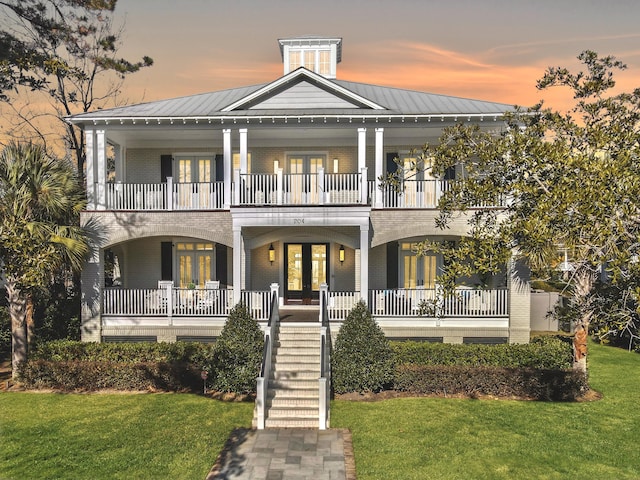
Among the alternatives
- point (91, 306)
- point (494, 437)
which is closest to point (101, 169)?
point (91, 306)

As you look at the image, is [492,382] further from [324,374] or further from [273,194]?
[273,194]

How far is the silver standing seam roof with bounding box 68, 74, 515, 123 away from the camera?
15922mm

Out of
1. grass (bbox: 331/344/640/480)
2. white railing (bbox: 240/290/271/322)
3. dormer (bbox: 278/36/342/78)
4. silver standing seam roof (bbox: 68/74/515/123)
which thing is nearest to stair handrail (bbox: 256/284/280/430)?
white railing (bbox: 240/290/271/322)

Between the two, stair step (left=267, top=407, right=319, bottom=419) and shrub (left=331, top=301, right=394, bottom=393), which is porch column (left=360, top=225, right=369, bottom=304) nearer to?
shrub (left=331, top=301, right=394, bottom=393)

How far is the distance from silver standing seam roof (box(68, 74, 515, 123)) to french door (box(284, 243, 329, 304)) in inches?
214

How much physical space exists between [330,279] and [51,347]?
974 centimetres

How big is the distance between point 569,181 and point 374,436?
650 cm

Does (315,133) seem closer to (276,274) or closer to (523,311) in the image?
(276,274)

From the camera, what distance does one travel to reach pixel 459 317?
15.7m

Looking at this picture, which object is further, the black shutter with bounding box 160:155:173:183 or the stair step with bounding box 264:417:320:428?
the black shutter with bounding box 160:155:173:183

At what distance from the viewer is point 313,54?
21.9 metres

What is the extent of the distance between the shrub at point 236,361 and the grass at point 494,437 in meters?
2.56

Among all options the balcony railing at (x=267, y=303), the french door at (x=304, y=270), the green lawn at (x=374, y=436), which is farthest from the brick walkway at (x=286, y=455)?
the french door at (x=304, y=270)

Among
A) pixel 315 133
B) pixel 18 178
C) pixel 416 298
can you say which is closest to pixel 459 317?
pixel 416 298
